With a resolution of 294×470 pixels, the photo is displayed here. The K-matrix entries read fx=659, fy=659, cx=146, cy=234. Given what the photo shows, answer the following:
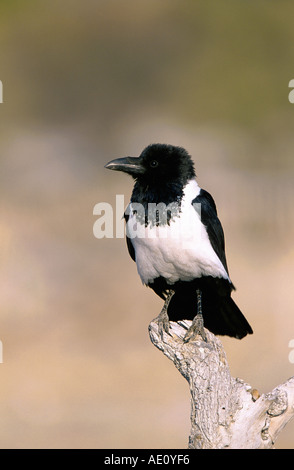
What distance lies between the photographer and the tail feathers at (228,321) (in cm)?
415

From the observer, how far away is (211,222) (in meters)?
4.03

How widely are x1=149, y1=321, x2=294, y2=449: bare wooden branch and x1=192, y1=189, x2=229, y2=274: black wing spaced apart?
2.65 feet

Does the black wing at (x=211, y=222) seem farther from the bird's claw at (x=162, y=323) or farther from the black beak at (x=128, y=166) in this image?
the bird's claw at (x=162, y=323)

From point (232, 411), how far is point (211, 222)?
1197mm

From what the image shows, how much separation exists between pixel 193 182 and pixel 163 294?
765mm

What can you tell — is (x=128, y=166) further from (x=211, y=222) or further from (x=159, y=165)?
(x=211, y=222)

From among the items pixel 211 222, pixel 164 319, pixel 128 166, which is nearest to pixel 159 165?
pixel 128 166

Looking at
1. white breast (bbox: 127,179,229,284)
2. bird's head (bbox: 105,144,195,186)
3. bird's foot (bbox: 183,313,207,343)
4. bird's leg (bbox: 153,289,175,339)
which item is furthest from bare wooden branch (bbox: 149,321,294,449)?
bird's head (bbox: 105,144,195,186)

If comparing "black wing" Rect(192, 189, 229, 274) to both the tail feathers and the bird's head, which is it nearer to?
the bird's head

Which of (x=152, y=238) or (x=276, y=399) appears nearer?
(x=276, y=399)

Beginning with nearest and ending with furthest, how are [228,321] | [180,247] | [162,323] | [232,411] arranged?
1. [232,411]
2. [180,247]
3. [162,323]
4. [228,321]

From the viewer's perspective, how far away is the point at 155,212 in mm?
3881
